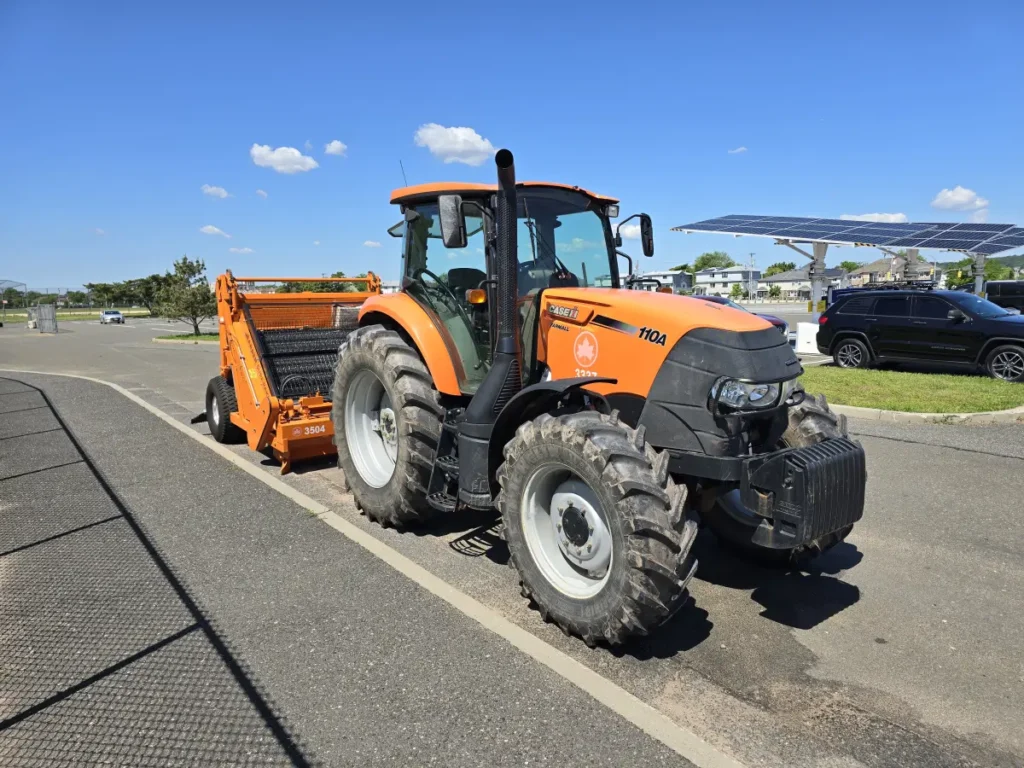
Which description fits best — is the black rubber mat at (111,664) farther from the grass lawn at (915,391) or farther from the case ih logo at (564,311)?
the grass lawn at (915,391)

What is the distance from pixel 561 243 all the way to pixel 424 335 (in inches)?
47.4

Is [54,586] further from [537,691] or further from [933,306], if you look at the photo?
[933,306]

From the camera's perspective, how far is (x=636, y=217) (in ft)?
16.6

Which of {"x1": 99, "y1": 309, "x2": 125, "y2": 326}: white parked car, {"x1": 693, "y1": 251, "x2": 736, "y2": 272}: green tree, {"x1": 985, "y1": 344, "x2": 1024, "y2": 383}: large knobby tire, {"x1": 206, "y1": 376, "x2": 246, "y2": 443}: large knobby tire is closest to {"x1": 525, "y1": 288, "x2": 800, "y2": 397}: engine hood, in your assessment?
{"x1": 206, "y1": 376, "x2": 246, "y2": 443}: large knobby tire

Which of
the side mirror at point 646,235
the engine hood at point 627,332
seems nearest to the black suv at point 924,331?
the side mirror at point 646,235

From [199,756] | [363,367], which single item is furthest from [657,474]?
[363,367]

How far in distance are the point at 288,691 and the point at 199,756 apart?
46cm

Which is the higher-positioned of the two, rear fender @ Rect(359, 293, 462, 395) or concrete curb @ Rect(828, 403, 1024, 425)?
rear fender @ Rect(359, 293, 462, 395)

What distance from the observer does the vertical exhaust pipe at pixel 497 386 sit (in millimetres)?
4141

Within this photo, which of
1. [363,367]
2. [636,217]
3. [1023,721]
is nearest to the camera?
[1023,721]

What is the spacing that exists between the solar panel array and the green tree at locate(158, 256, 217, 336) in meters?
20.6

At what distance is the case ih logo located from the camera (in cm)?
407

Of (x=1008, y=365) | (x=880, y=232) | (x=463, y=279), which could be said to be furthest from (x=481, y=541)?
A: (x=880, y=232)

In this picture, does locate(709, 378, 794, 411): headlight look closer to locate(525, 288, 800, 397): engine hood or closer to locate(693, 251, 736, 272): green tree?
locate(525, 288, 800, 397): engine hood
